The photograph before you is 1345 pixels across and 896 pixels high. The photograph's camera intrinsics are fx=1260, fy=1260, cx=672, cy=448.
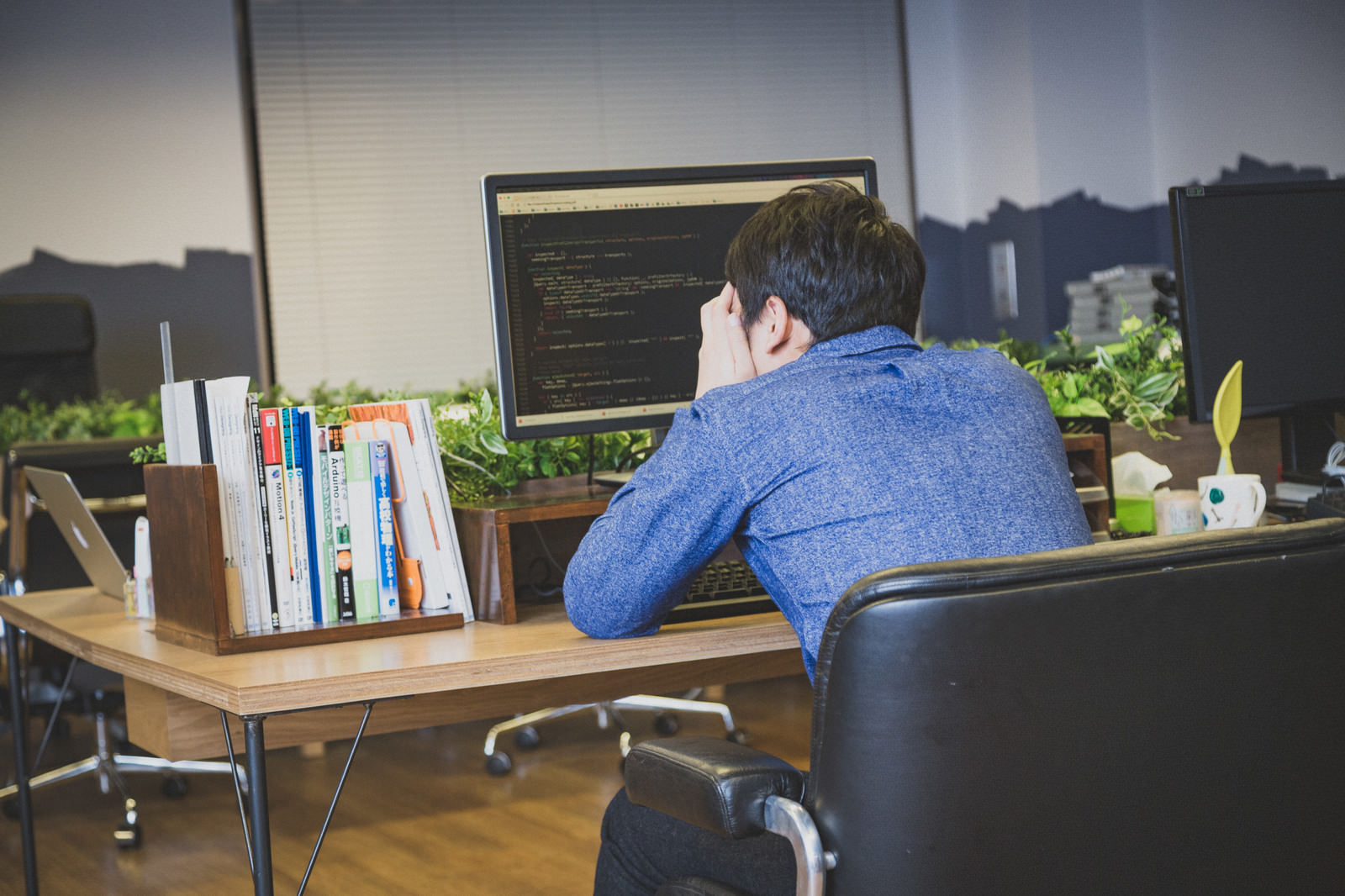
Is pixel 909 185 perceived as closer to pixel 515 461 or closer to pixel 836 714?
pixel 515 461

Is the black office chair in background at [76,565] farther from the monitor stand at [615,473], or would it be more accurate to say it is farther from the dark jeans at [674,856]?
the dark jeans at [674,856]

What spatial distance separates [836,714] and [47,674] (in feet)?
10.4

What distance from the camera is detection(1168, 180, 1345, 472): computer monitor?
7.01 ft

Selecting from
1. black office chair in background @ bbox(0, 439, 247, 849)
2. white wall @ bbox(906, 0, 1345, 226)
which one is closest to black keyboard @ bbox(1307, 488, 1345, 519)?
black office chair in background @ bbox(0, 439, 247, 849)

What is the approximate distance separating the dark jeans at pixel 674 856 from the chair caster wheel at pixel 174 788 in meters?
2.33

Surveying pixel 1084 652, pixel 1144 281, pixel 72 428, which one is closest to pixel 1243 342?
pixel 1084 652

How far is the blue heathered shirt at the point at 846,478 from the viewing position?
123 centimetres

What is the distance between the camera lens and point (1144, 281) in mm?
5680

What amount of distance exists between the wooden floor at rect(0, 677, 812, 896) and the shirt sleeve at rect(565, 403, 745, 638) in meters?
1.38

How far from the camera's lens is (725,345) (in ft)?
5.13

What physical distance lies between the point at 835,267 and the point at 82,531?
163cm

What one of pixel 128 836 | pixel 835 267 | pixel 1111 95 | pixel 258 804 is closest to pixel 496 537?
pixel 258 804

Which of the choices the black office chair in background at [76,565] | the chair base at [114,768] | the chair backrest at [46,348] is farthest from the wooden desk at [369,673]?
the chair backrest at [46,348]

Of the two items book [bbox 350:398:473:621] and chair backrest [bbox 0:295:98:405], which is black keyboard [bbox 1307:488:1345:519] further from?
chair backrest [bbox 0:295:98:405]
